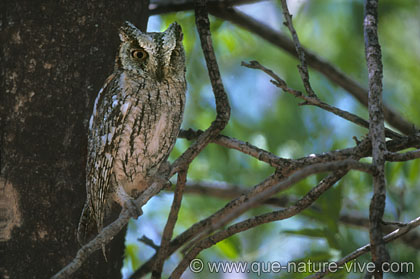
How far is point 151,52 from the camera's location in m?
1.86

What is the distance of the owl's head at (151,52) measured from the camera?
1.82 meters

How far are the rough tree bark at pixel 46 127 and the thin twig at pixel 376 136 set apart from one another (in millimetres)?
861

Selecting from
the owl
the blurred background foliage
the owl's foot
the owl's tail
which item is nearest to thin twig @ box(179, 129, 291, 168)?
the owl

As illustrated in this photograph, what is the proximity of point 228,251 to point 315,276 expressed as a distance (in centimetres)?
94

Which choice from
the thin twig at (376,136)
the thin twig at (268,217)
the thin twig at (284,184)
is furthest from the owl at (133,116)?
the thin twig at (284,184)

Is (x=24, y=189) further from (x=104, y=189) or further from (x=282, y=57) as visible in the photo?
(x=282, y=57)

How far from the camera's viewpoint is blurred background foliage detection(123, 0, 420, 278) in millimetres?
2611

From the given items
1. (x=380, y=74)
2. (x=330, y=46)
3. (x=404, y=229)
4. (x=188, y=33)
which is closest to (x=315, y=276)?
(x=404, y=229)

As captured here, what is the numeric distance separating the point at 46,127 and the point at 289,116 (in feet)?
5.52

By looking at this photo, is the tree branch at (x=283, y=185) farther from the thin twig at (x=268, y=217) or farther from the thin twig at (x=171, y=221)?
the thin twig at (x=171, y=221)

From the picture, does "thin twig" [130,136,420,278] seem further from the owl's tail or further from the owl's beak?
the owl's beak

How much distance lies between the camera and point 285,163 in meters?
1.72

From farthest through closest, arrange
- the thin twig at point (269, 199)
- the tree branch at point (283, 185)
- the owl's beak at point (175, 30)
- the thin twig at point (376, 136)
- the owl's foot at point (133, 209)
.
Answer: the thin twig at point (269, 199), the owl's beak at point (175, 30), the owl's foot at point (133, 209), the thin twig at point (376, 136), the tree branch at point (283, 185)

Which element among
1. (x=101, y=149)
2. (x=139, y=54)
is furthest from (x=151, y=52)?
(x=101, y=149)
